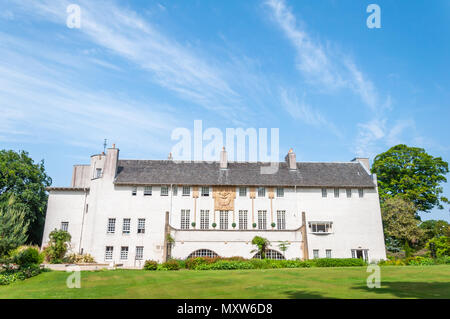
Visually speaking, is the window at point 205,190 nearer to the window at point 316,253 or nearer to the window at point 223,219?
the window at point 223,219

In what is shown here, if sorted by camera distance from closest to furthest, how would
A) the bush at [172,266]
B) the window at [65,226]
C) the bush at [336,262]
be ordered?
the bush at [172,266] → the bush at [336,262] → the window at [65,226]

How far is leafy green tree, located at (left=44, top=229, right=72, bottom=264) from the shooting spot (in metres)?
33.7

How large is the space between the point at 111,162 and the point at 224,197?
46.6ft

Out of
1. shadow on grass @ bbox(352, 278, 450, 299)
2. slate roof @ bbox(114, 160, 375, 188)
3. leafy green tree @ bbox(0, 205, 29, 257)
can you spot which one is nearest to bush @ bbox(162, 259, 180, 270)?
slate roof @ bbox(114, 160, 375, 188)

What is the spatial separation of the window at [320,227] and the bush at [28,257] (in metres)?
28.1

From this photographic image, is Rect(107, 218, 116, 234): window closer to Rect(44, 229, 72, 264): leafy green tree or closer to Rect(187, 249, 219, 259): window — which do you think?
Rect(44, 229, 72, 264): leafy green tree

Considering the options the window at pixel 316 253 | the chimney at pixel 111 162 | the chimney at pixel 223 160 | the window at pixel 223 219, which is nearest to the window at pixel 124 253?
the chimney at pixel 111 162

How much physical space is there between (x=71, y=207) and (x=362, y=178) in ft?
116

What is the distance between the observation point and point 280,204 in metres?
39.8

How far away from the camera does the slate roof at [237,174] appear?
40.2 metres

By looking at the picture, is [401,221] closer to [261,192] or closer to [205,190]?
[261,192]

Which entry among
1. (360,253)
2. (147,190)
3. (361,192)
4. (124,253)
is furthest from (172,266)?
(361,192)
